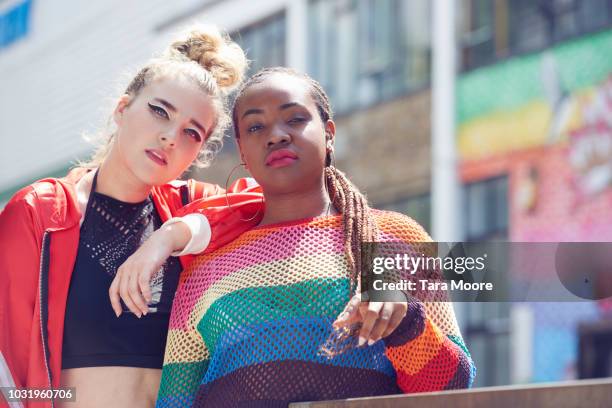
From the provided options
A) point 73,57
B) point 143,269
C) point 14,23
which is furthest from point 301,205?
point 14,23

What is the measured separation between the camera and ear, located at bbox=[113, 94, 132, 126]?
2848 millimetres

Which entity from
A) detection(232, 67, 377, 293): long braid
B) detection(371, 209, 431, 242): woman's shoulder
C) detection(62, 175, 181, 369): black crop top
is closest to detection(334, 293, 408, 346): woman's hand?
detection(232, 67, 377, 293): long braid

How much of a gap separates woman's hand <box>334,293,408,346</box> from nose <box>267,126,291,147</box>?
1.60ft

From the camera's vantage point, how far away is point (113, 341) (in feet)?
8.57

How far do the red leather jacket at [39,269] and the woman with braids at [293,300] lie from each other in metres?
0.11

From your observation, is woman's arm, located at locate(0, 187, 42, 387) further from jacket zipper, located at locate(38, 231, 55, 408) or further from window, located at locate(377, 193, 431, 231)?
window, located at locate(377, 193, 431, 231)

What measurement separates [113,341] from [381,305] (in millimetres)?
896

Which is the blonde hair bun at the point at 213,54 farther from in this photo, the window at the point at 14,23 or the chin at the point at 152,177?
the window at the point at 14,23

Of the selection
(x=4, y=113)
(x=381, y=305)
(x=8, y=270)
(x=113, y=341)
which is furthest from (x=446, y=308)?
(x=4, y=113)

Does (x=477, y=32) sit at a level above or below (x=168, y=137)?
above

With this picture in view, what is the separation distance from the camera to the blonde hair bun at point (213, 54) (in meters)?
2.91

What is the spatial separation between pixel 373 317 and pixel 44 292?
3.11 ft

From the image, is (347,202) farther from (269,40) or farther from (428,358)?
(269,40)

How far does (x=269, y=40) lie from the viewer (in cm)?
1380
